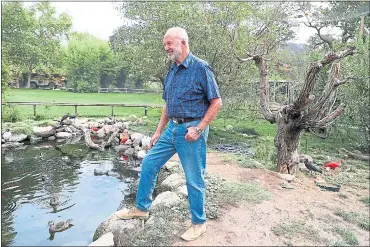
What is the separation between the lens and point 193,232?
2854 mm

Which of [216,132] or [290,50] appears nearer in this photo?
[216,132]

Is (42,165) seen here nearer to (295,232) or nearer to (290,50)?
(295,232)

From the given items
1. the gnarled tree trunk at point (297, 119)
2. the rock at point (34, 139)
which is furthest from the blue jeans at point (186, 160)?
the rock at point (34, 139)

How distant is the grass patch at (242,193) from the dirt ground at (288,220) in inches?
4.0

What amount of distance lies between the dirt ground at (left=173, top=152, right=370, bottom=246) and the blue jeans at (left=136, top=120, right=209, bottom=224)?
0.36m

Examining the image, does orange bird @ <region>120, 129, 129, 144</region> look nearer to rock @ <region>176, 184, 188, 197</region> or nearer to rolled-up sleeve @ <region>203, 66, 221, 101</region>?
rock @ <region>176, 184, 188, 197</region>

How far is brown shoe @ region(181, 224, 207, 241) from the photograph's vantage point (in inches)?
111

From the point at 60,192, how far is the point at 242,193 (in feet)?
10.0

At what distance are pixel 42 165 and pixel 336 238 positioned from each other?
5952 millimetres

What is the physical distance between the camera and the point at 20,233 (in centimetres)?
401

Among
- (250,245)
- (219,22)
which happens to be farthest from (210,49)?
(250,245)

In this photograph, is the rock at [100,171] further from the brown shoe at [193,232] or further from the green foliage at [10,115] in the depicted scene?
the green foliage at [10,115]

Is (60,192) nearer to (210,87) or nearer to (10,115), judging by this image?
(210,87)

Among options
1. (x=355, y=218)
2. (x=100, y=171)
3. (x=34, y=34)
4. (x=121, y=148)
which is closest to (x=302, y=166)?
(x=355, y=218)
